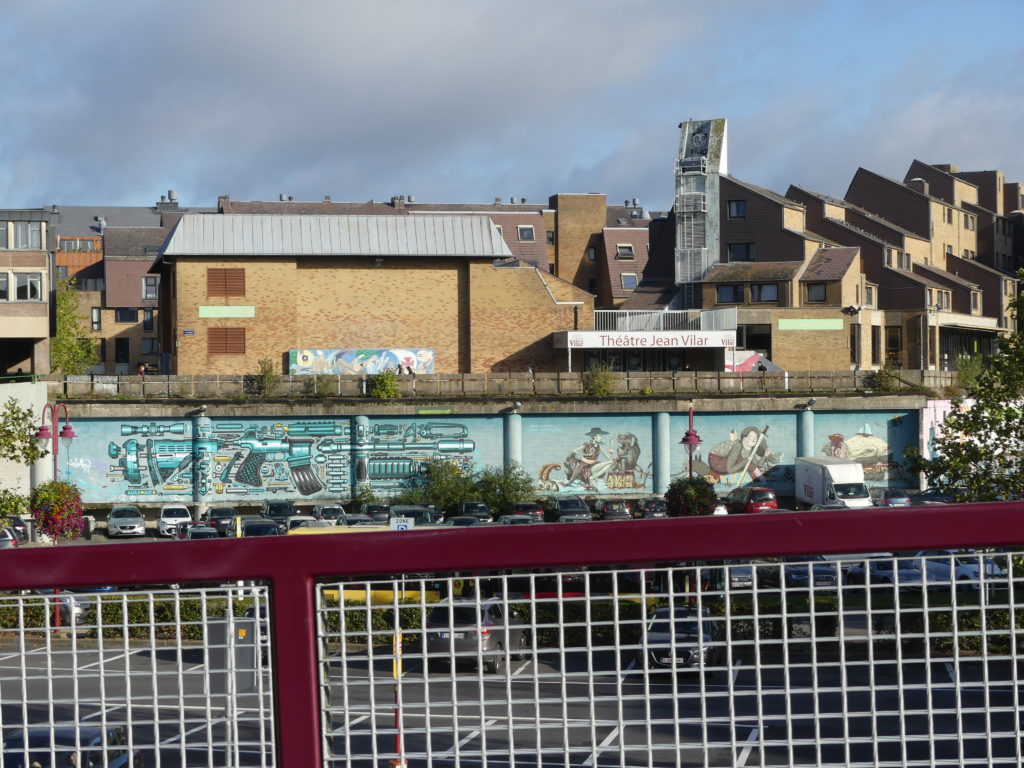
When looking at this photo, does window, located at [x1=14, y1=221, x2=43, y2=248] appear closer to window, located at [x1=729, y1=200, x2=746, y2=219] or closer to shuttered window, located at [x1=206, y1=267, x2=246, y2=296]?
shuttered window, located at [x1=206, y1=267, x2=246, y2=296]

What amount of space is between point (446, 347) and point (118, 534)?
1788cm

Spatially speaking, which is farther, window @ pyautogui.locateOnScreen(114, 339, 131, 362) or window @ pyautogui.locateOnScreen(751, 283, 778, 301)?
window @ pyautogui.locateOnScreen(114, 339, 131, 362)

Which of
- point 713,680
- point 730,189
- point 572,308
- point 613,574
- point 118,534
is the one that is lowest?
point 118,534

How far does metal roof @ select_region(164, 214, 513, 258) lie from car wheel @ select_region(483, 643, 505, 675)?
51.0 meters

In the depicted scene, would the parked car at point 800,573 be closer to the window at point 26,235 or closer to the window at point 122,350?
the window at point 26,235

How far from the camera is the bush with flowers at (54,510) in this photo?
30.1m

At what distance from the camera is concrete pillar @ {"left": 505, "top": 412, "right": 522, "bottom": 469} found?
4631cm

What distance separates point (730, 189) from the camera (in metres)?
63.1

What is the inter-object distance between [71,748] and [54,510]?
2970 cm

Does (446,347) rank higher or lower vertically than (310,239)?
lower

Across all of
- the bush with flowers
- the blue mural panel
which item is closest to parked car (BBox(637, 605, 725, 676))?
the bush with flowers

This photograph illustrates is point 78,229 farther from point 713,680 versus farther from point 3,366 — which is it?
point 713,680

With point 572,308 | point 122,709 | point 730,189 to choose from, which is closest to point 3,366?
point 572,308

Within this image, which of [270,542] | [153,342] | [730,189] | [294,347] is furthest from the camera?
[153,342]
